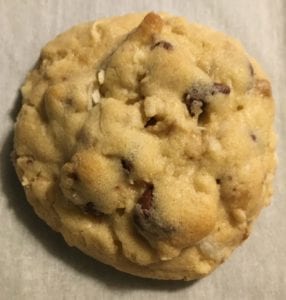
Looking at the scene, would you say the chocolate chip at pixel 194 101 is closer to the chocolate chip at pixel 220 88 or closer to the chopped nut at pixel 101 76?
the chocolate chip at pixel 220 88

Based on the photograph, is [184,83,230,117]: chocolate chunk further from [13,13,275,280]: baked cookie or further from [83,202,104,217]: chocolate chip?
[83,202,104,217]: chocolate chip

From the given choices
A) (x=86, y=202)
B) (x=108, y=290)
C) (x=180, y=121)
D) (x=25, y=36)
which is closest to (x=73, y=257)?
(x=108, y=290)

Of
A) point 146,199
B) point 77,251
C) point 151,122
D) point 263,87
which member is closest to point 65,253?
point 77,251

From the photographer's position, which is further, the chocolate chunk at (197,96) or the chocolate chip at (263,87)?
the chocolate chip at (263,87)

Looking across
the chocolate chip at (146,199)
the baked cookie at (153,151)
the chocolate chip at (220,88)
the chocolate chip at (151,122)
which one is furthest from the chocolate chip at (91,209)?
the chocolate chip at (220,88)

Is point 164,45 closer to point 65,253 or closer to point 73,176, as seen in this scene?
point 73,176

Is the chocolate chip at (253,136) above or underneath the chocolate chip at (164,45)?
underneath

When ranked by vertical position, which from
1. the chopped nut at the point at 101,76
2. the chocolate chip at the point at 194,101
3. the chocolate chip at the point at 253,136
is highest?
the chocolate chip at the point at 194,101
